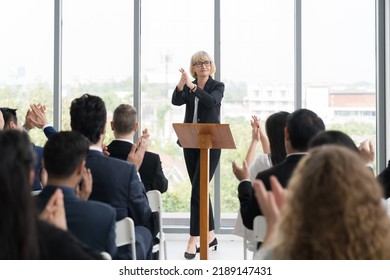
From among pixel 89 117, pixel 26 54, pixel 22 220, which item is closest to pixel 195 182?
pixel 89 117

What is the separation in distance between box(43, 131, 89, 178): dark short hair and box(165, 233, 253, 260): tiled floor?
131 inches

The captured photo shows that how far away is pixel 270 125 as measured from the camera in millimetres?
3988

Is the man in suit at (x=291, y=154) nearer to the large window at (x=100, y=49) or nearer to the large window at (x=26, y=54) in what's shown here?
the large window at (x=100, y=49)

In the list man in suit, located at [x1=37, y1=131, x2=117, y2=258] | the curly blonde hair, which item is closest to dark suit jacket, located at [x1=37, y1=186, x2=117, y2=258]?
man in suit, located at [x1=37, y1=131, x2=117, y2=258]

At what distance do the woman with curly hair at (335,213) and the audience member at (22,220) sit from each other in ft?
2.23

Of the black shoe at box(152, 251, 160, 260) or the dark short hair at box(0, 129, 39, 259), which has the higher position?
the dark short hair at box(0, 129, 39, 259)

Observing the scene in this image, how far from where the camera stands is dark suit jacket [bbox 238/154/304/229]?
3.19 metres

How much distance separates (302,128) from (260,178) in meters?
0.33

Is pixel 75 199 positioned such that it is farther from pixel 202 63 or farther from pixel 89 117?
pixel 202 63

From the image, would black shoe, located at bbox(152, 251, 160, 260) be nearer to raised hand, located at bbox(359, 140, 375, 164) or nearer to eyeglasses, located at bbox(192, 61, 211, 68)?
raised hand, located at bbox(359, 140, 375, 164)

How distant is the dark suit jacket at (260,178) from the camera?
3.19 metres

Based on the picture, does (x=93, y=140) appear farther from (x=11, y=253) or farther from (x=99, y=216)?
(x=11, y=253)
